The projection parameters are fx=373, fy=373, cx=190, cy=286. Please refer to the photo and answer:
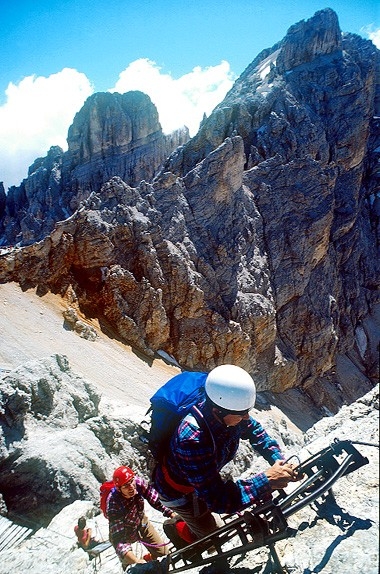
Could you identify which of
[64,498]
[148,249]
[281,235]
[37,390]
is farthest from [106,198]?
[64,498]

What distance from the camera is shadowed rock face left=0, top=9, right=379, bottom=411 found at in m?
27.9

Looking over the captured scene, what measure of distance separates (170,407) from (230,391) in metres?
0.78

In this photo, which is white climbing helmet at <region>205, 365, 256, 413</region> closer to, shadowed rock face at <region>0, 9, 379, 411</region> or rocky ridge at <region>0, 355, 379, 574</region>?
rocky ridge at <region>0, 355, 379, 574</region>

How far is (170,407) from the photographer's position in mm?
4062

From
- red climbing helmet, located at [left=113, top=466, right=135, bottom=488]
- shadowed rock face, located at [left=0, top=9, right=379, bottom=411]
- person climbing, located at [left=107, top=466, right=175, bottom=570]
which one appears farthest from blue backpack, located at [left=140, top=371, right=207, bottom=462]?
shadowed rock face, located at [left=0, top=9, right=379, bottom=411]

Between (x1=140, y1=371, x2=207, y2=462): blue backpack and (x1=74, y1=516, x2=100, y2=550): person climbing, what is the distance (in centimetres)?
271

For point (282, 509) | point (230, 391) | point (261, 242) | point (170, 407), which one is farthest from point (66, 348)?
point (261, 242)

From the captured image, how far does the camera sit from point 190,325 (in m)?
29.6

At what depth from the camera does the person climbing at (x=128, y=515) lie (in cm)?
526

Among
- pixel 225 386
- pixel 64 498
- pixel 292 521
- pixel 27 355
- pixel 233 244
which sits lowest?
pixel 27 355

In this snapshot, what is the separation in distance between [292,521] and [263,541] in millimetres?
1150

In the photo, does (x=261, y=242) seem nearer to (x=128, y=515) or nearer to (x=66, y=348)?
(x=66, y=348)

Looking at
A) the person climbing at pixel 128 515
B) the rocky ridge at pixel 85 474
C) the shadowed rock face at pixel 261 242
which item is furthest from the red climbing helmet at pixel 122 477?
the shadowed rock face at pixel 261 242

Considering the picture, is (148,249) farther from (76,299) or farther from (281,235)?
(281,235)
